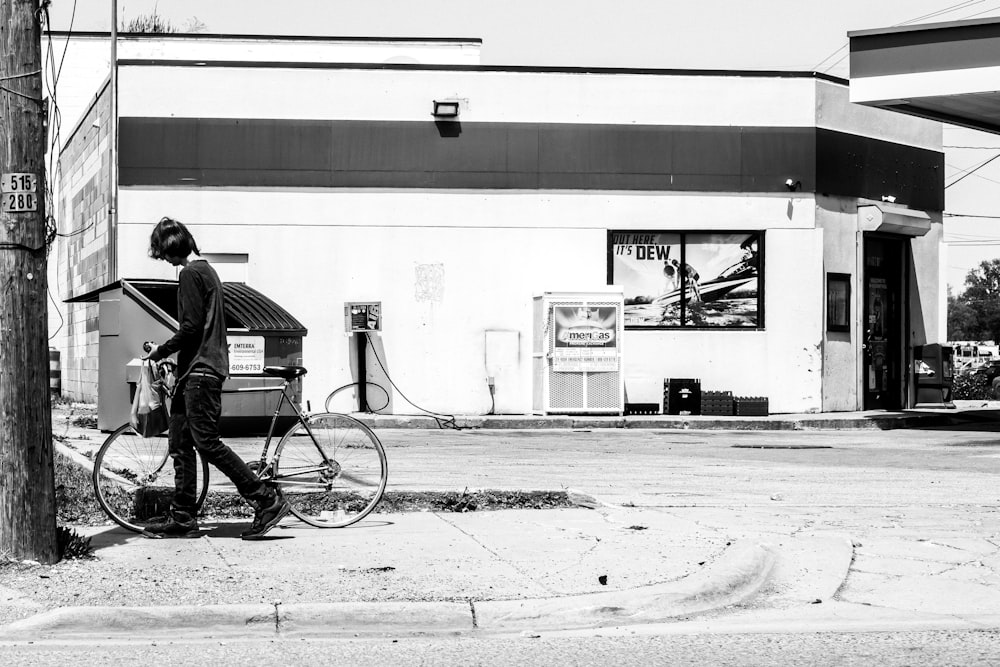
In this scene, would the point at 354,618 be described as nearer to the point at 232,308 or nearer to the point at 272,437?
the point at 272,437

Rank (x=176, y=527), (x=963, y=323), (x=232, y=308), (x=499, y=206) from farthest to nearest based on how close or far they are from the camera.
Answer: (x=963, y=323) < (x=499, y=206) < (x=232, y=308) < (x=176, y=527)

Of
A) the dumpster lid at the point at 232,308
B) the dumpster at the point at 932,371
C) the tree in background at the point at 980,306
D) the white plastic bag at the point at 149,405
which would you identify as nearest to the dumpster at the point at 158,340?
the dumpster lid at the point at 232,308

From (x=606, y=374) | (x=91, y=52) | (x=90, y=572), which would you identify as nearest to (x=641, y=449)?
(x=606, y=374)

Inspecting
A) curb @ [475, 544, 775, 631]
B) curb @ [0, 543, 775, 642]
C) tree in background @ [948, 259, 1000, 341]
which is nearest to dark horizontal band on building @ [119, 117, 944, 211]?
curb @ [475, 544, 775, 631]

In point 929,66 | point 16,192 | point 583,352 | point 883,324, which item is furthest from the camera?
point 883,324

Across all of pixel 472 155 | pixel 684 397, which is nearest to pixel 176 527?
pixel 684 397

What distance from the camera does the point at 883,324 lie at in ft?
85.9

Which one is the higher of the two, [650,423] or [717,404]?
[717,404]

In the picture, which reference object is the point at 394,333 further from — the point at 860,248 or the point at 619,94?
the point at 860,248

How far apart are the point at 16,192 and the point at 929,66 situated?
15.4 m

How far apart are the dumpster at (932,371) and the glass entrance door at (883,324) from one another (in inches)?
15.0

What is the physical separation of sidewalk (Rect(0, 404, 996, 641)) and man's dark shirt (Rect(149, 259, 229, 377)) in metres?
1.16

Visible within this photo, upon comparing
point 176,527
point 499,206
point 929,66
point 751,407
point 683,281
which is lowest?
point 176,527

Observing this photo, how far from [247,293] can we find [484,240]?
250 inches
